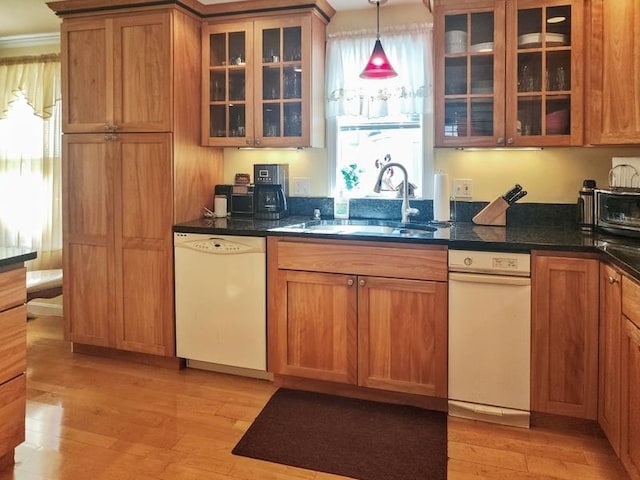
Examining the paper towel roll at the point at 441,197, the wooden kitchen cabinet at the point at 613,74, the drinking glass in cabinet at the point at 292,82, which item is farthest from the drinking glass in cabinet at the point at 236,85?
the wooden kitchen cabinet at the point at 613,74

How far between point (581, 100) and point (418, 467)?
6.50 ft

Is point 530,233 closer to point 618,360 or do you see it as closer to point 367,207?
point 618,360

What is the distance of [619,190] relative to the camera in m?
2.45

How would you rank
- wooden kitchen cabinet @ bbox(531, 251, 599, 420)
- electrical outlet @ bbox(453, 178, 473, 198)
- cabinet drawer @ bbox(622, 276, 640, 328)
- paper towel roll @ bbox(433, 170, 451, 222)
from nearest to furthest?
cabinet drawer @ bbox(622, 276, 640, 328)
wooden kitchen cabinet @ bbox(531, 251, 599, 420)
paper towel roll @ bbox(433, 170, 451, 222)
electrical outlet @ bbox(453, 178, 473, 198)

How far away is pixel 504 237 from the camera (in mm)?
2537

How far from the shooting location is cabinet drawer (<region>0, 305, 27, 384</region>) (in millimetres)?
1979

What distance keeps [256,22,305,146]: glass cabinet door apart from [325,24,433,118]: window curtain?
0.24m

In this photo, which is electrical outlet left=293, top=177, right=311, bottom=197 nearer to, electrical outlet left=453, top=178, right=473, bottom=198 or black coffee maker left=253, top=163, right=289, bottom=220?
black coffee maker left=253, top=163, right=289, bottom=220

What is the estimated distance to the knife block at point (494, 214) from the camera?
9.56 feet

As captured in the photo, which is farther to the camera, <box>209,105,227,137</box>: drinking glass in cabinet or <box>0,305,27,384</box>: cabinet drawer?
<box>209,105,227,137</box>: drinking glass in cabinet

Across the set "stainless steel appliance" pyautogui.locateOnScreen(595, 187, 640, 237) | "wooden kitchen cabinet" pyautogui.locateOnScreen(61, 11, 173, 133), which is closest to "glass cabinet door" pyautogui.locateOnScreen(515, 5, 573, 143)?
"stainless steel appliance" pyautogui.locateOnScreen(595, 187, 640, 237)

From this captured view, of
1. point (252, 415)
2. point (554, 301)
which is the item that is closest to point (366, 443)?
point (252, 415)

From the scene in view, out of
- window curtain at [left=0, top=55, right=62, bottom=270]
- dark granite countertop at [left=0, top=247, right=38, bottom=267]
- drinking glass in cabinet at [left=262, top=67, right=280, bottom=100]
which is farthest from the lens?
window curtain at [left=0, top=55, right=62, bottom=270]

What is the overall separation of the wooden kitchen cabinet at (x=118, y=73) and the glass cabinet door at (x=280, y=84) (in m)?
A: 0.57
